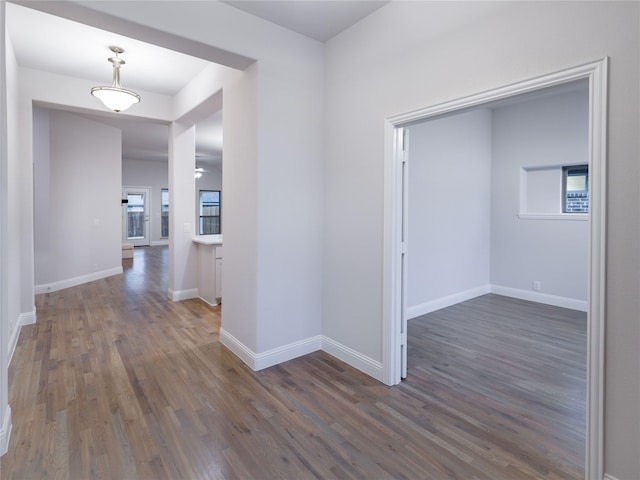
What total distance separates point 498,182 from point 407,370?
3.89 meters

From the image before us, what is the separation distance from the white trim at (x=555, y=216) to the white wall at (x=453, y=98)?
11.6 feet

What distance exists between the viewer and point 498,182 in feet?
18.3

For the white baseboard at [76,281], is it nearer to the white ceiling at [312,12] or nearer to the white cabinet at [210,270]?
the white cabinet at [210,270]

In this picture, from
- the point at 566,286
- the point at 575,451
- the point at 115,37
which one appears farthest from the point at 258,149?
the point at 566,286

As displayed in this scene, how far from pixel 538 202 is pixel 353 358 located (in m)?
4.22

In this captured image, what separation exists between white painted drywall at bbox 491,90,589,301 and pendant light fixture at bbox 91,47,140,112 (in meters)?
5.20

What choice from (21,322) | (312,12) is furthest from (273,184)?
(21,322)

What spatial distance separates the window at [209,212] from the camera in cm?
1314

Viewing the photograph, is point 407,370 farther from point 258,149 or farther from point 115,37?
point 115,37

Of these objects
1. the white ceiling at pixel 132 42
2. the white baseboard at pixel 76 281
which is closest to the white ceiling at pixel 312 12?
the white ceiling at pixel 132 42

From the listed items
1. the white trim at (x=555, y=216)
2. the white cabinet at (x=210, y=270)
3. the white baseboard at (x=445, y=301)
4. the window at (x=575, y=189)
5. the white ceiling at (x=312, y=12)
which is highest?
the white ceiling at (x=312, y=12)

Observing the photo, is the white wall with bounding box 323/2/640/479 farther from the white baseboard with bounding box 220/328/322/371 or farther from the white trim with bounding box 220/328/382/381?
the white baseboard with bounding box 220/328/322/371

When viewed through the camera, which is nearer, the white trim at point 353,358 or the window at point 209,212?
the white trim at point 353,358

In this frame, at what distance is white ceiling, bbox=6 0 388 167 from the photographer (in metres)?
2.76
